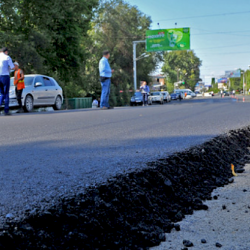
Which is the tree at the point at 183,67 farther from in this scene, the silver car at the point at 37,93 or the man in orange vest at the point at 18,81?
the man in orange vest at the point at 18,81

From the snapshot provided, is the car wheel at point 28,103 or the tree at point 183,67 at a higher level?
the tree at point 183,67

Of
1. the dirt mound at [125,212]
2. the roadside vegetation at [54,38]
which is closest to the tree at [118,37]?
the roadside vegetation at [54,38]

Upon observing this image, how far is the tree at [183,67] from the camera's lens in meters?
133

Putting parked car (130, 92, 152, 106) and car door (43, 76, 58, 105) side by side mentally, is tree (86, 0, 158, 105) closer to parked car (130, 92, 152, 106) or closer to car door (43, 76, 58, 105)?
parked car (130, 92, 152, 106)

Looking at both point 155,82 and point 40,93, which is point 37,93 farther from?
point 155,82

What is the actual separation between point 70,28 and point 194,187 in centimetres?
2607

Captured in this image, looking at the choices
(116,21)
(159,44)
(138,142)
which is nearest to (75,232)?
(138,142)

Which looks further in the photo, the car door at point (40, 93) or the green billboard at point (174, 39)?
the green billboard at point (174, 39)

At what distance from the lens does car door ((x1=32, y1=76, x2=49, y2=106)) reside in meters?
Result: 16.5

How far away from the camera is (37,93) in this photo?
16.5m

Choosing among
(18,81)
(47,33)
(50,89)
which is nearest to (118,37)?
(47,33)

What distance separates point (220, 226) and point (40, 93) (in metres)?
14.8

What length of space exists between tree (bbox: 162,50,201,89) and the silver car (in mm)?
112019

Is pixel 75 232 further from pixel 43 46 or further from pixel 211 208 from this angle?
pixel 43 46
